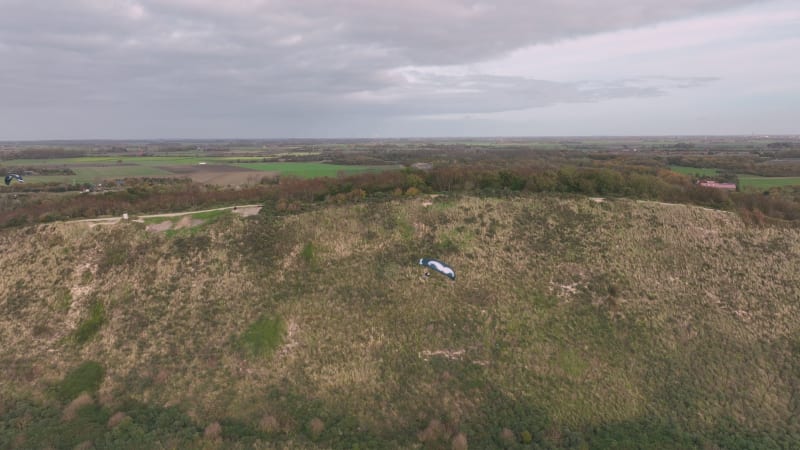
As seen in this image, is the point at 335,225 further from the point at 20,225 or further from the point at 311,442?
the point at 20,225

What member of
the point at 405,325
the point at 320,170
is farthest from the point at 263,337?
the point at 320,170

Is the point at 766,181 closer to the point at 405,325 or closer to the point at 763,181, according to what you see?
the point at 763,181

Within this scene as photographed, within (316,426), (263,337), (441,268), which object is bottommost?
(316,426)

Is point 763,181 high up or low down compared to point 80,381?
up

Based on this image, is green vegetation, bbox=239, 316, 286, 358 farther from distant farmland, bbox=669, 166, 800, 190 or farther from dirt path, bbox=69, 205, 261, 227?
distant farmland, bbox=669, 166, 800, 190

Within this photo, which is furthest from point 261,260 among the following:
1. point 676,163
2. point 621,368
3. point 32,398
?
point 676,163

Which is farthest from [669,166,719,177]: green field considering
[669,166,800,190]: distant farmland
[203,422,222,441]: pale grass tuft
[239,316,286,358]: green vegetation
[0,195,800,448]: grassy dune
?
[203,422,222,441]: pale grass tuft
